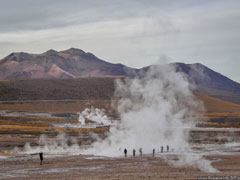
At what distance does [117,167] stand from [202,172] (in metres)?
10.1

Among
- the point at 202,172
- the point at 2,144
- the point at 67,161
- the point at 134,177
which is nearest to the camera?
the point at 134,177

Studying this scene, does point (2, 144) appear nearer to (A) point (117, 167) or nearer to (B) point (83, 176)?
(A) point (117, 167)

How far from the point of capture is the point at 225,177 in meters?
33.5

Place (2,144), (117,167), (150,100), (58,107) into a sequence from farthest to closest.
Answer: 1. (58,107)
2. (150,100)
3. (2,144)
4. (117,167)

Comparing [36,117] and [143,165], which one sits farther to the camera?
[36,117]

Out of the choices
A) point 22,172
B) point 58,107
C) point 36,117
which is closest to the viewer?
point 22,172

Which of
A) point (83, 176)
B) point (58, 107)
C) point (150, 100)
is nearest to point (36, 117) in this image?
point (58, 107)

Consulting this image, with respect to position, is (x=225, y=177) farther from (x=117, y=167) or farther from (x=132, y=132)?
(x=132, y=132)

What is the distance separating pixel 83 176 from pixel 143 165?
36.3 feet

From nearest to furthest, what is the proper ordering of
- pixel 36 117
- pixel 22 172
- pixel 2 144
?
pixel 22 172
pixel 2 144
pixel 36 117

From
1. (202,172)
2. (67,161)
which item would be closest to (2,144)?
(67,161)

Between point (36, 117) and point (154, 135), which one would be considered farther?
point (36, 117)

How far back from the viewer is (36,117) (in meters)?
152

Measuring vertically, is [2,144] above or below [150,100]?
below
